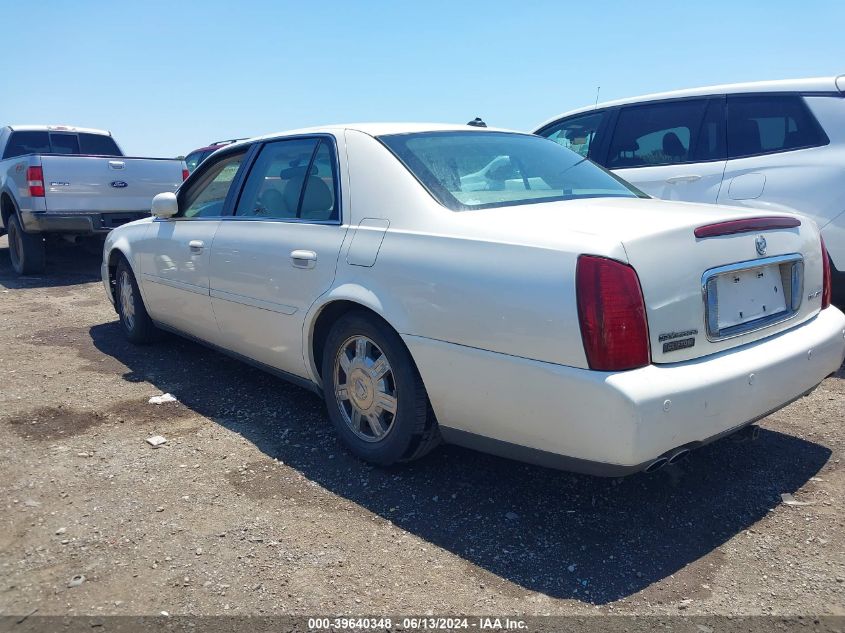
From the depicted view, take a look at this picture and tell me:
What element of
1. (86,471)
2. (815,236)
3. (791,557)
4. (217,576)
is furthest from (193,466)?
(815,236)

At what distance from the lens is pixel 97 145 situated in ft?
39.3

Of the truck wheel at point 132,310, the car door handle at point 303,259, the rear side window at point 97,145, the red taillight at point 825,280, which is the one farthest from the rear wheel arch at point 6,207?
the red taillight at point 825,280

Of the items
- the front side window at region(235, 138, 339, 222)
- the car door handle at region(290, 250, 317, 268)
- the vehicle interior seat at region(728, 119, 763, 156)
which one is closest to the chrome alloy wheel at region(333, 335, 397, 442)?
the car door handle at region(290, 250, 317, 268)

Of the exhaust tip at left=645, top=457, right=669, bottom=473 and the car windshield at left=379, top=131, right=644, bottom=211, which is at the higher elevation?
the car windshield at left=379, top=131, right=644, bottom=211

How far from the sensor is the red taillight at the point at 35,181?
860cm

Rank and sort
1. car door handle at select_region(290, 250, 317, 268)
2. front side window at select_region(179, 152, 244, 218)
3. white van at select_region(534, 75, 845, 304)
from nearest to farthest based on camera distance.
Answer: car door handle at select_region(290, 250, 317, 268) → front side window at select_region(179, 152, 244, 218) → white van at select_region(534, 75, 845, 304)

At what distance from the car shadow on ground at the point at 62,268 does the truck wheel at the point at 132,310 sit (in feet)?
12.1

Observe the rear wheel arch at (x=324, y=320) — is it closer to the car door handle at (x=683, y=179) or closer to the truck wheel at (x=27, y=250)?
the car door handle at (x=683, y=179)

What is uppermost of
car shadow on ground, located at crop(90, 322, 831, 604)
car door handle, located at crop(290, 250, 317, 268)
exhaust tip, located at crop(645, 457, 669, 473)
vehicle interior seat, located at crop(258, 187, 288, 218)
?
vehicle interior seat, located at crop(258, 187, 288, 218)

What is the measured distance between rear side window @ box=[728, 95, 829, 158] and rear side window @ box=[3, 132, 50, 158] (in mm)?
10201

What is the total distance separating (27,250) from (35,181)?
45.9 inches

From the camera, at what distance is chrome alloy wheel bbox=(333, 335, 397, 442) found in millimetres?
3270

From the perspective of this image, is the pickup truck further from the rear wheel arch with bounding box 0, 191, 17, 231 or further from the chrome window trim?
the chrome window trim

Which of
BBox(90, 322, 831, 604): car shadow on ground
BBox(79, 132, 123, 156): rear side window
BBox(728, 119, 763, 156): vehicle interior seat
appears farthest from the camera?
BBox(79, 132, 123, 156): rear side window
